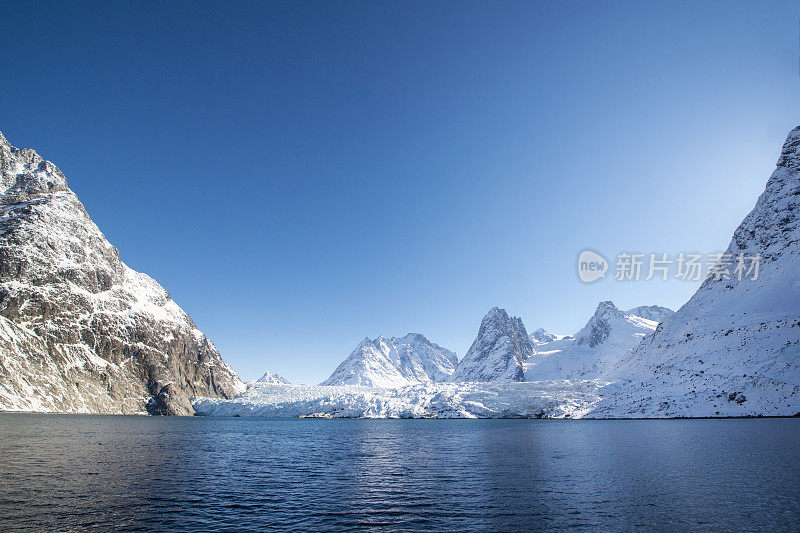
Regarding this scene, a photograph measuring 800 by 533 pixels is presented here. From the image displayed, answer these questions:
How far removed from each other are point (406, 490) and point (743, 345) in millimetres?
173509

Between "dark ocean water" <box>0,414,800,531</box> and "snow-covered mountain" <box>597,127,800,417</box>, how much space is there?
95.1 metres

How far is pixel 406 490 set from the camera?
116ft

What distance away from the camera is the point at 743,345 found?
Answer: 148 metres

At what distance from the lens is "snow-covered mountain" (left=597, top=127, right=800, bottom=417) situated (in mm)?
130250

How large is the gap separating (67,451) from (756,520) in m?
79.0

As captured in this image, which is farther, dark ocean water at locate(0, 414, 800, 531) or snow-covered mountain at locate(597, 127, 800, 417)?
snow-covered mountain at locate(597, 127, 800, 417)

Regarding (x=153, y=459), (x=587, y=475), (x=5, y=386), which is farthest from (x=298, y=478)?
(x=5, y=386)

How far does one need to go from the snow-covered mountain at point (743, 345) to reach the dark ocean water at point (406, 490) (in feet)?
312

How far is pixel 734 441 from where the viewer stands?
65.1 m

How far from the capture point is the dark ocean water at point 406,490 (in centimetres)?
2503

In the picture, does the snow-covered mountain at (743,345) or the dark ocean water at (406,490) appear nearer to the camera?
the dark ocean water at (406,490)

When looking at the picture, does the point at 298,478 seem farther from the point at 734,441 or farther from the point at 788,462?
the point at 734,441

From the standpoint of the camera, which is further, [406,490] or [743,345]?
[743,345]

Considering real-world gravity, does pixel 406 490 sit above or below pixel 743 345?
below
